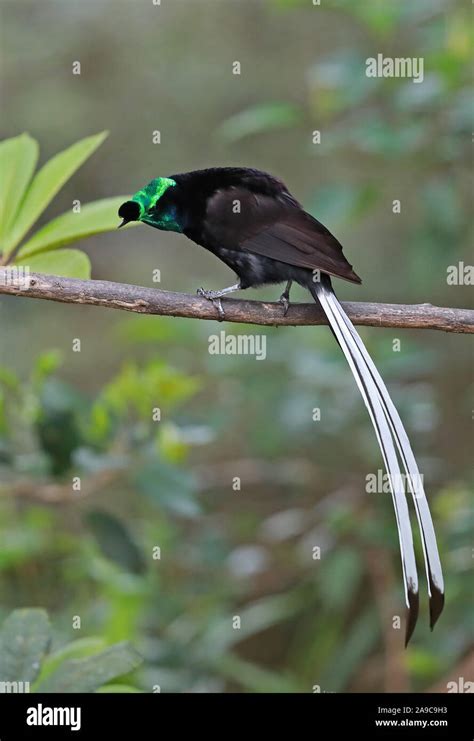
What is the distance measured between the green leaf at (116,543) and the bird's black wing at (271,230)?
0.81 m

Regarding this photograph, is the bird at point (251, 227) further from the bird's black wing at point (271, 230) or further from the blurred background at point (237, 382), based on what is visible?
the blurred background at point (237, 382)

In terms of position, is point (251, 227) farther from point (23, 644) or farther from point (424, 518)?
point (23, 644)

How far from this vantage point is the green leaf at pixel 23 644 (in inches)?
63.9

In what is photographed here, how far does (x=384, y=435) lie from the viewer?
1.63m

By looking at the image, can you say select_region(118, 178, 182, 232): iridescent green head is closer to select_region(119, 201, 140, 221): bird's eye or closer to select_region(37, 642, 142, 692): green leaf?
select_region(119, 201, 140, 221): bird's eye

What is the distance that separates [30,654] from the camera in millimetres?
1636

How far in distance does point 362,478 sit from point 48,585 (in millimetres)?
1203

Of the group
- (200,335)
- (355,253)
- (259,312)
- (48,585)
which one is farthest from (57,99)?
(259,312)

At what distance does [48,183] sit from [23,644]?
915 mm

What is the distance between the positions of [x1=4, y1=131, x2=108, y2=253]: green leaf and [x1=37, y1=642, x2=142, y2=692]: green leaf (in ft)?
2.67

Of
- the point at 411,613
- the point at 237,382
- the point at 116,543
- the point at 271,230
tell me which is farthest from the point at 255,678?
the point at 411,613

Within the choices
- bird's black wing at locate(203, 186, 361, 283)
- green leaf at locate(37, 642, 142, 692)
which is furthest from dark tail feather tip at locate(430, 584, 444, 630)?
bird's black wing at locate(203, 186, 361, 283)

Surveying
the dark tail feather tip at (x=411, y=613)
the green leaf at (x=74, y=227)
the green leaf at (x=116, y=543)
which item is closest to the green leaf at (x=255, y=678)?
the green leaf at (x=116, y=543)

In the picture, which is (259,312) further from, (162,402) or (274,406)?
(274,406)
